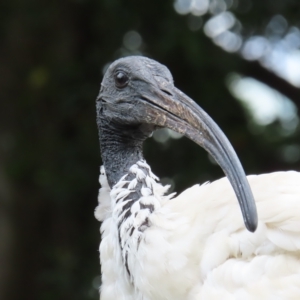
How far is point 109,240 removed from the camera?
3234 millimetres

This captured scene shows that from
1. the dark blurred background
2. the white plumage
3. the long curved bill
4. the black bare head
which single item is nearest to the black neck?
the black bare head

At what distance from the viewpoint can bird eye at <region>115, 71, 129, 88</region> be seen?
3249 millimetres

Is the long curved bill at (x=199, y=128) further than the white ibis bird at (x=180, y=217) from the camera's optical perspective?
No

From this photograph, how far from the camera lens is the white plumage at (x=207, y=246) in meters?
2.76

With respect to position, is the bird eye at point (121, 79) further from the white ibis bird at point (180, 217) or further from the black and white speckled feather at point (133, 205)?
the black and white speckled feather at point (133, 205)

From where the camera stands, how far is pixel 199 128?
2850mm

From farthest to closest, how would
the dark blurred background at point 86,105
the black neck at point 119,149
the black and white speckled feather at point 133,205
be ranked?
the dark blurred background at point 86,105, the black neck at point 119,149, the black and white speckled feather at point 133,205

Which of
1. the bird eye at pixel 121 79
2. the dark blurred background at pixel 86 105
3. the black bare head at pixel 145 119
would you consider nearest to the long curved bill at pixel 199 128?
the black bare head at pixel 145 119

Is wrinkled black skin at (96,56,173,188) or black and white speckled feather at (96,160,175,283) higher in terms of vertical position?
wrinkled black skin at (96,56,173,188)

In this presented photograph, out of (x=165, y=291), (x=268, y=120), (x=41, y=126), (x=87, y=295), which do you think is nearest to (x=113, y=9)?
(x=41, y=126)

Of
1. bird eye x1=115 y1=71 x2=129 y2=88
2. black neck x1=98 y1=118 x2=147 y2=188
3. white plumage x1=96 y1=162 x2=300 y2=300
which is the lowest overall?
white plumage x1=96 y1=162 x2=300 y2=300

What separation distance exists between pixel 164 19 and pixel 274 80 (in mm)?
1202

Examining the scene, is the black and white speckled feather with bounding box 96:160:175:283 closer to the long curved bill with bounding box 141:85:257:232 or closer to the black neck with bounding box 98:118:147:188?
the black neck with bounding box 98:118:147:188

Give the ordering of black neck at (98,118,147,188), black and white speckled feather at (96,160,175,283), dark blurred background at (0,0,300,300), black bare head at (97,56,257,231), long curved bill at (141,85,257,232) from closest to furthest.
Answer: long curved bill at (141,85,257,232) → black bare head at (97,56,257,231) → black and white speckled feather at (96,160,175,283) → black neck at (98,118,147,188) → dark blurred background at (0,0,300,300)
